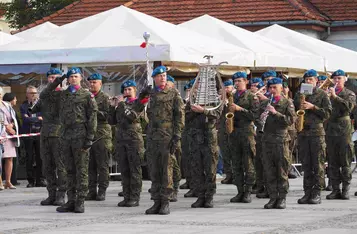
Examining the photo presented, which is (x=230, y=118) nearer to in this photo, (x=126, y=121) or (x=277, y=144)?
(x=277, y=144)

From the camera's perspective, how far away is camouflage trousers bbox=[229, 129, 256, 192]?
643 inches

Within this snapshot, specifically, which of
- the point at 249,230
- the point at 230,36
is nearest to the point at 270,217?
the point at 249,230

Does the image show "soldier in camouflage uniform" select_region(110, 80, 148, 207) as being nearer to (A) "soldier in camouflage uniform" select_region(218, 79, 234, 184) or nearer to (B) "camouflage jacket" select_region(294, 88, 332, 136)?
(B) "camouflage jacket" select_region(294, 88, 332, 136)

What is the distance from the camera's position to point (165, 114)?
1466 centimetres

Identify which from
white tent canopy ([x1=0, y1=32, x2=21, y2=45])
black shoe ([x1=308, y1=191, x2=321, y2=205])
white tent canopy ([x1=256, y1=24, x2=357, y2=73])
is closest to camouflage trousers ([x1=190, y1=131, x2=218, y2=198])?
black shoe ([x1=308, y1=191, x2=321, y2=205])

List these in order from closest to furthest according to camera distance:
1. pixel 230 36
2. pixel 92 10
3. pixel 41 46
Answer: pixel 41 46 → pixel 230 36 → pixel 92 10

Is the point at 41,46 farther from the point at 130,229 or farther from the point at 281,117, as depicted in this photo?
the point at 130,229

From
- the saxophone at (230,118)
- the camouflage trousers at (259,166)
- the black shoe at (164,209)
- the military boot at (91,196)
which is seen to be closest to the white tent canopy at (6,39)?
the military boot at (91,196)

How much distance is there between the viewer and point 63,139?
588 inches

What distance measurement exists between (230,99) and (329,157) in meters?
1.99

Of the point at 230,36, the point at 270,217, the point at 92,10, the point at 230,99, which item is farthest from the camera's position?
the point at 92,10

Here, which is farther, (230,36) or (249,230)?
(230,36)

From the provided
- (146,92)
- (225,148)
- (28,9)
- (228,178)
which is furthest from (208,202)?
(28,9)

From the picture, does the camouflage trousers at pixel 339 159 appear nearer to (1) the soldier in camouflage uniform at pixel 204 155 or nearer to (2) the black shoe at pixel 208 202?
(1) the soldier in camouflage uniform at pixel 204 155
